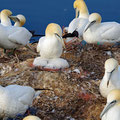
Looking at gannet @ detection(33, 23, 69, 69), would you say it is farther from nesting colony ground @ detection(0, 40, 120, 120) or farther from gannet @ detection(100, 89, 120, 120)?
gannet @ detection(100, 89, 120, 120)

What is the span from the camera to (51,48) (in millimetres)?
6266

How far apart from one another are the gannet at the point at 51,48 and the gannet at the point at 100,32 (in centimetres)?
128

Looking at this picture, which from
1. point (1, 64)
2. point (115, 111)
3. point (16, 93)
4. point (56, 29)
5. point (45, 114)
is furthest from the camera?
point (1, 64)

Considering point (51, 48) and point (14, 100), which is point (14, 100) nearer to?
point (14, 100)

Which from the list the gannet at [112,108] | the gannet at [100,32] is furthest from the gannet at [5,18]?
the gannet at [112,108]

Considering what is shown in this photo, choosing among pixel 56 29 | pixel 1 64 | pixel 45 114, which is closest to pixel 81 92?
pixel 45 114

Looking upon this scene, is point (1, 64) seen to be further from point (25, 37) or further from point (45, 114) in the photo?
point (45, 114)

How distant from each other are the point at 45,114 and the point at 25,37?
93.9 inches

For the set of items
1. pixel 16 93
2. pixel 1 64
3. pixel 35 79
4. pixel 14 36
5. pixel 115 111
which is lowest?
pixel 115 111

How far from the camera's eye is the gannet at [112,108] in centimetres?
453

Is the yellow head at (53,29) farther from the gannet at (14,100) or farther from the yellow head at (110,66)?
the gannet at (14,100)

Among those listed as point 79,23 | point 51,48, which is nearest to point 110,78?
point 51,48

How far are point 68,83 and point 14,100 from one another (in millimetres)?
1341

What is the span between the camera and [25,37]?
23.9 feet
